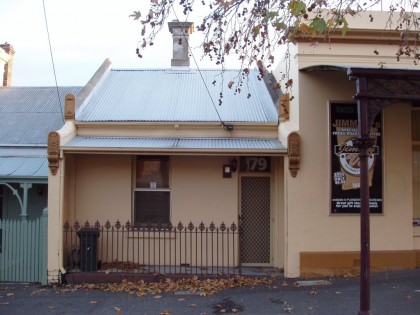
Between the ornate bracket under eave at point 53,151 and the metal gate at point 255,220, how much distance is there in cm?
413

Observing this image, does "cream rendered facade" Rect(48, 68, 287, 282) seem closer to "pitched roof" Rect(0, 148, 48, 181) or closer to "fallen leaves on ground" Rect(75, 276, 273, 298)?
"pitched roof" Rect(0, 148, 48, 181)

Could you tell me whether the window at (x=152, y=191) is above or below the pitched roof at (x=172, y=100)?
below

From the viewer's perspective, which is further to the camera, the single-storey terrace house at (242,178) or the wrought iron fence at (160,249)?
the wrought iron fence at (160,249)

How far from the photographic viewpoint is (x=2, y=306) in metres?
8.18

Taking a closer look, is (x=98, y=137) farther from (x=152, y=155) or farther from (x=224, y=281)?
(x=224, y=281)

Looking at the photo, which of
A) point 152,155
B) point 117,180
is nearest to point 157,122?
point 152,155

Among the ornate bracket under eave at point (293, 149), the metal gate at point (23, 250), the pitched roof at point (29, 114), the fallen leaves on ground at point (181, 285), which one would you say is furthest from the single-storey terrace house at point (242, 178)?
the pitched roof at point (29, 114)

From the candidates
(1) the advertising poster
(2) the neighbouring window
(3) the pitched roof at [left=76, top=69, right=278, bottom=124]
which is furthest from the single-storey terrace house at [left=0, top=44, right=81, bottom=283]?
(2) the neighbouring window

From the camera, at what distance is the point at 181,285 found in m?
9.34

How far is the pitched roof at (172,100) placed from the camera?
11070mm

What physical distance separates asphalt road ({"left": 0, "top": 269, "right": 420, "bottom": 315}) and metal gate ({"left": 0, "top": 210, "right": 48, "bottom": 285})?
499mm

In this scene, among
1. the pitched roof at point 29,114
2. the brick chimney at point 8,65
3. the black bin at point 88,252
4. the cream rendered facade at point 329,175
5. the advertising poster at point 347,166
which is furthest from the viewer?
the brick chimney at point 8,65

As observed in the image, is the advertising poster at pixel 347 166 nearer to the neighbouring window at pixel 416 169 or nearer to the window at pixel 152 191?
the neighbouring window at pixel 416 169

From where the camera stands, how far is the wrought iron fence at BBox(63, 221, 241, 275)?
33.8ft
